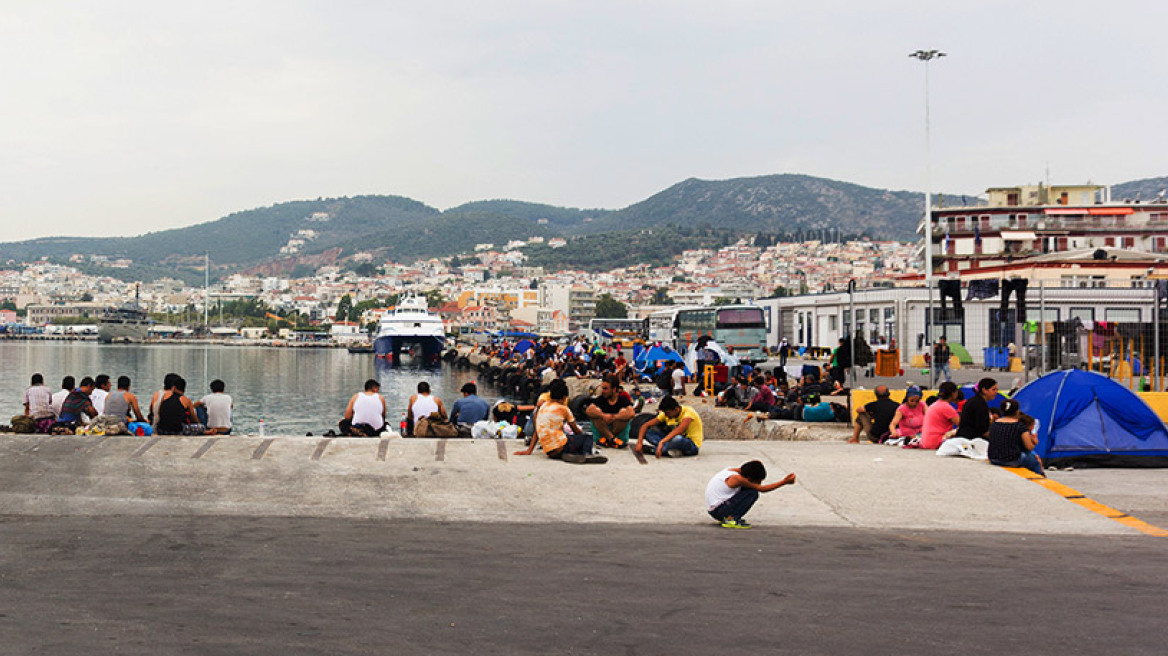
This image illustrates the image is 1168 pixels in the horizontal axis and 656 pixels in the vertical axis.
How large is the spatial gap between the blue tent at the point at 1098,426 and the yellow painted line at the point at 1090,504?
1275 millimetres

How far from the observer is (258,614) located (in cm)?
654

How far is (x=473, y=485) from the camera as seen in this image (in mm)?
12539

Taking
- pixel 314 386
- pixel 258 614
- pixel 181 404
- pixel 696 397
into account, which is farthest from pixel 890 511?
pixel 314 386

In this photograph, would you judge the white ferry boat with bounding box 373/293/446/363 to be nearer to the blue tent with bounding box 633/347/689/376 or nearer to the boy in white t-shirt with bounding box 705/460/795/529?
the blue tent with bounding box 633/347/689/376

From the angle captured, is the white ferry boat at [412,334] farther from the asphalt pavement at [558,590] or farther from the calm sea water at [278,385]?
the asphalt pavement at [558,590]

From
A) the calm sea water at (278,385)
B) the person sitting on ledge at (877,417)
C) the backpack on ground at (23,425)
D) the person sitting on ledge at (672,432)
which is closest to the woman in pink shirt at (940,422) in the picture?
the person sitting on ledge at (877,417)

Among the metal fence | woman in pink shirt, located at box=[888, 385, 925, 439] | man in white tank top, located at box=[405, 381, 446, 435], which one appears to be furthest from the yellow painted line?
the metal fence

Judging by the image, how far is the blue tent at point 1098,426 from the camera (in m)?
14.3

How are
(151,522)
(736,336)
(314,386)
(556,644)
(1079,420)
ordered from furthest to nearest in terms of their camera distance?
(314,386) < (736,336) < (1079,420) < (151,522) < (556,644)

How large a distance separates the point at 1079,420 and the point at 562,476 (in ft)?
23.6

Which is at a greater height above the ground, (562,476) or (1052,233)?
(1052,233)

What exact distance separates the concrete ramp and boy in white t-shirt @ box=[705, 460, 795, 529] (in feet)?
1.57

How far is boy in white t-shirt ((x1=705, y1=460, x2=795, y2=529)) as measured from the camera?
1040 cm

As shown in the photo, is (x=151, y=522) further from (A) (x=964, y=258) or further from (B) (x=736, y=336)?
(A) (x=964, y=258)
